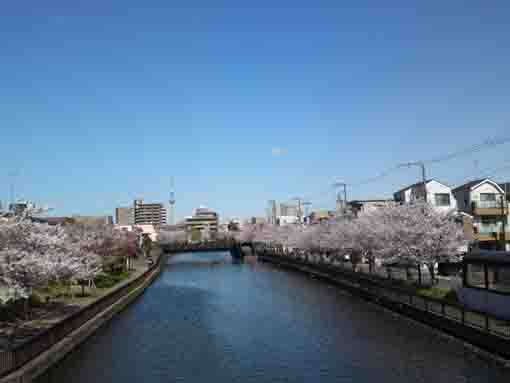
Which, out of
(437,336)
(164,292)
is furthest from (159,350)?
(164,292)

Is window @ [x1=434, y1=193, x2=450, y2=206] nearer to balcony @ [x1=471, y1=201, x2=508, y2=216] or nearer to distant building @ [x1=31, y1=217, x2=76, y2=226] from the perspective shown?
balcony @ [x1=471, y1=201, x2=508, y2=216]

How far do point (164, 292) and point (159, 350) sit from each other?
96.4ft

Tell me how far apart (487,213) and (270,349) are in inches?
1587

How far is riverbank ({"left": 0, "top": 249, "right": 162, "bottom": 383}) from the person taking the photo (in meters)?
17.0

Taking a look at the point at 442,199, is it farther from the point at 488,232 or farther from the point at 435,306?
the point at 435,306

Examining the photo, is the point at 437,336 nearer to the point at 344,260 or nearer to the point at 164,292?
the point at 164,292

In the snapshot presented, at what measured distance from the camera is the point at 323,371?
66.4 feet

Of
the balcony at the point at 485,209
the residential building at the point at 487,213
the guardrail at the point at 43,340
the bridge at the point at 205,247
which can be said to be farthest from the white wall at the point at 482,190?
the bridge at the point at 205,247

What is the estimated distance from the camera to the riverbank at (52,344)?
17.0 meters

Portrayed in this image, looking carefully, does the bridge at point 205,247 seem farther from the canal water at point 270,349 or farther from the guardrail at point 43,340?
the guardrail at point 43,340

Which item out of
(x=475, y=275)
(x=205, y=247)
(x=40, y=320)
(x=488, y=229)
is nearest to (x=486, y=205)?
(x=488, y=229)

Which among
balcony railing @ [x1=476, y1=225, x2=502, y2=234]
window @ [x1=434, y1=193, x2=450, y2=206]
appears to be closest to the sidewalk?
balcony railing @ [x1=476, y1=225, x2=502, y2=234]

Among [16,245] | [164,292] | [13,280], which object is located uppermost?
[16,245]

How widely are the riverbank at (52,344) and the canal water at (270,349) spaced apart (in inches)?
20.1
